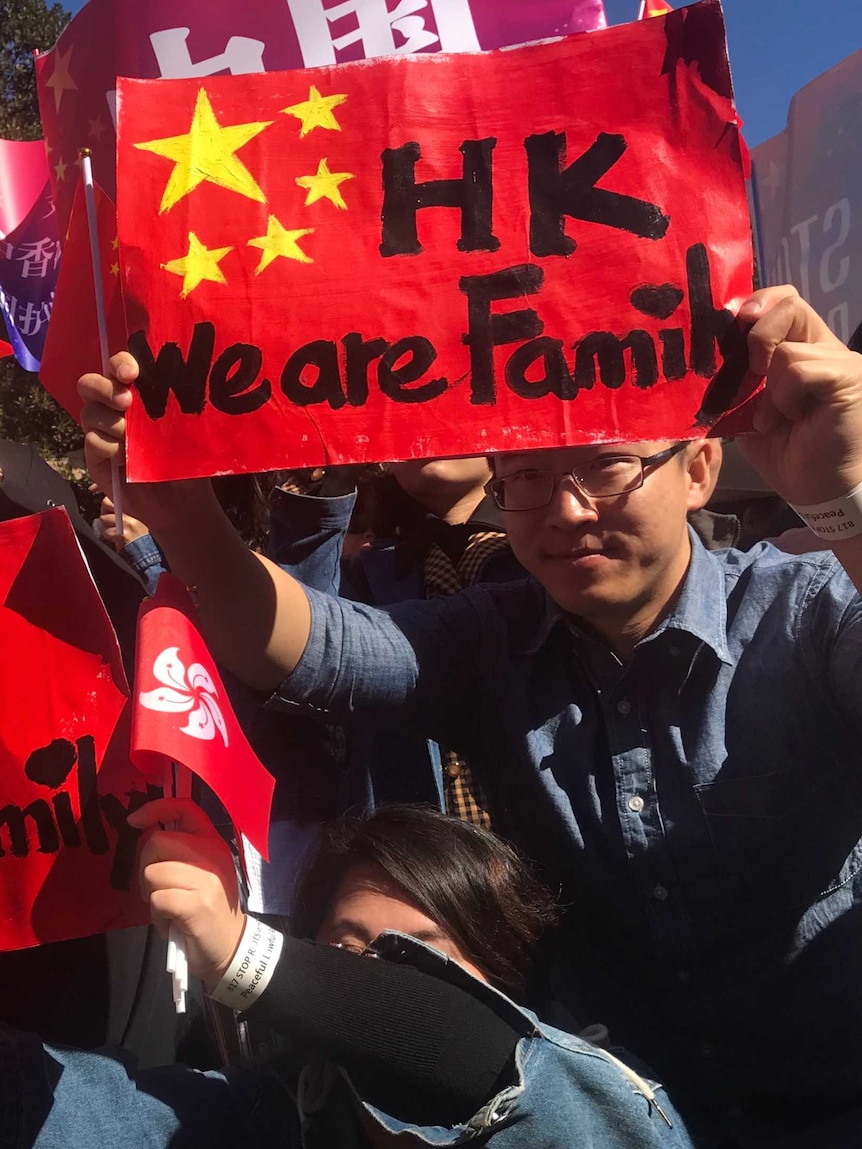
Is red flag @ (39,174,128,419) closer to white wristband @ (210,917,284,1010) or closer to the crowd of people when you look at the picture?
the crowd of people

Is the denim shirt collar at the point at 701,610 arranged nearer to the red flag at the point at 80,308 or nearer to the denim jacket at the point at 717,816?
the denim jacket at the point at 717,816

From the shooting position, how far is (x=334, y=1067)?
4.36 ft

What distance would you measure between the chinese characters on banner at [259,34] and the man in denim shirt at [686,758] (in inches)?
41.3

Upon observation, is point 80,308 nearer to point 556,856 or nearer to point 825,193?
point 556,856

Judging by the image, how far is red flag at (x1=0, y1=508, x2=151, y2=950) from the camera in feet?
4.34

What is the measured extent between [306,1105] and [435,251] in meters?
1.12

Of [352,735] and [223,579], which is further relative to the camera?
[352,735]

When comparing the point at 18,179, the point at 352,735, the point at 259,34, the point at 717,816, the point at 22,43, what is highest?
the point at 22,43

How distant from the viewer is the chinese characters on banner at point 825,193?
3281mm

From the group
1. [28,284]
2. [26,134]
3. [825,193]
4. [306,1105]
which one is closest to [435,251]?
[306,1105]

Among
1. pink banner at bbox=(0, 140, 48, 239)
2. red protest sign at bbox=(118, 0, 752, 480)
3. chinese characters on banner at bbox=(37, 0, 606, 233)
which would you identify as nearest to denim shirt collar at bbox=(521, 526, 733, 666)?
red protest sign at bbox=(118, 0, 752, 480)

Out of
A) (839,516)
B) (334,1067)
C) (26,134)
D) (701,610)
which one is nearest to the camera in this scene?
(839,516)

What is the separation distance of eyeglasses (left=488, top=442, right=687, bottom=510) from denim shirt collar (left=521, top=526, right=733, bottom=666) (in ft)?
0.56

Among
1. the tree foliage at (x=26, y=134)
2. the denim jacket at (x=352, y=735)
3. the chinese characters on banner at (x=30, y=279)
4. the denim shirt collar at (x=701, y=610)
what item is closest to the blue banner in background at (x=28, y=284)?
the chinese characters on banner at (x=30, y=279)
